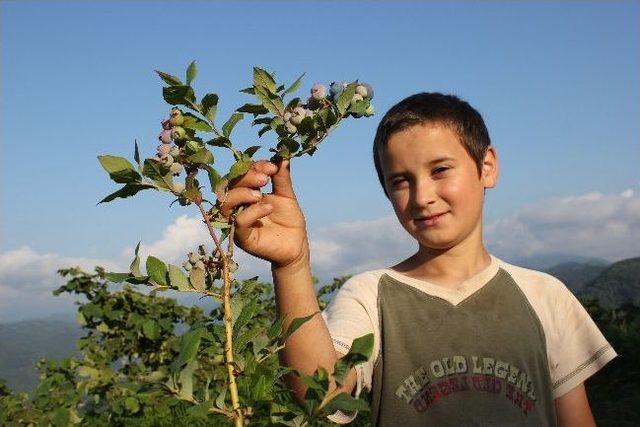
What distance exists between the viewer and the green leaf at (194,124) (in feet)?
3.70

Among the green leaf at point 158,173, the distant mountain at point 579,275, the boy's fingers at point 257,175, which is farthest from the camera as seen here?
the distant mountain at point 579,275

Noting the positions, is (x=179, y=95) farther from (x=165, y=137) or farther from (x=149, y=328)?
(x=149, y=328)

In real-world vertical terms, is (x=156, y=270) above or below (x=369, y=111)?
below

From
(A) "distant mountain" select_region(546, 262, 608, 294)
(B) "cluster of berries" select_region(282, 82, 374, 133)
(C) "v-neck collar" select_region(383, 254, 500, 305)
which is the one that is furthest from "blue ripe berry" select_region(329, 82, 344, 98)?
(A) "distant mountain" select_region(546, 262, 608, 294)

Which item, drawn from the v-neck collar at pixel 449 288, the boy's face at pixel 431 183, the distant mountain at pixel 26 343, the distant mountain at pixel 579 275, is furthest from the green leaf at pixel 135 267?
the distant mountain at pixel 26 343

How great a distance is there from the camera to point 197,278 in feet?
3.66

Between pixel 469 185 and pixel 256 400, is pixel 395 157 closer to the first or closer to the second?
pixel 469 185

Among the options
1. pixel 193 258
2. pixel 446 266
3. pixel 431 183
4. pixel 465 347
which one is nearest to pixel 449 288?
A: pixel 446 266

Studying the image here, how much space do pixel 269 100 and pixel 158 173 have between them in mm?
275

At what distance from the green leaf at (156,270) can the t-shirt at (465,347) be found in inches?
37.1

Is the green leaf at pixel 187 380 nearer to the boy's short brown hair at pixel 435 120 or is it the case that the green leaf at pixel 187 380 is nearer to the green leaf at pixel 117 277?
the green leaf at pixel 117 277

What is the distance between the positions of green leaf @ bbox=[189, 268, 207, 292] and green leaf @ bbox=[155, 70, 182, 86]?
0.33 m

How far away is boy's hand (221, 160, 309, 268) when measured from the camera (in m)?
1.28

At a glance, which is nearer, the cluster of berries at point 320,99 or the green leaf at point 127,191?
the green leaf at point 127,191
